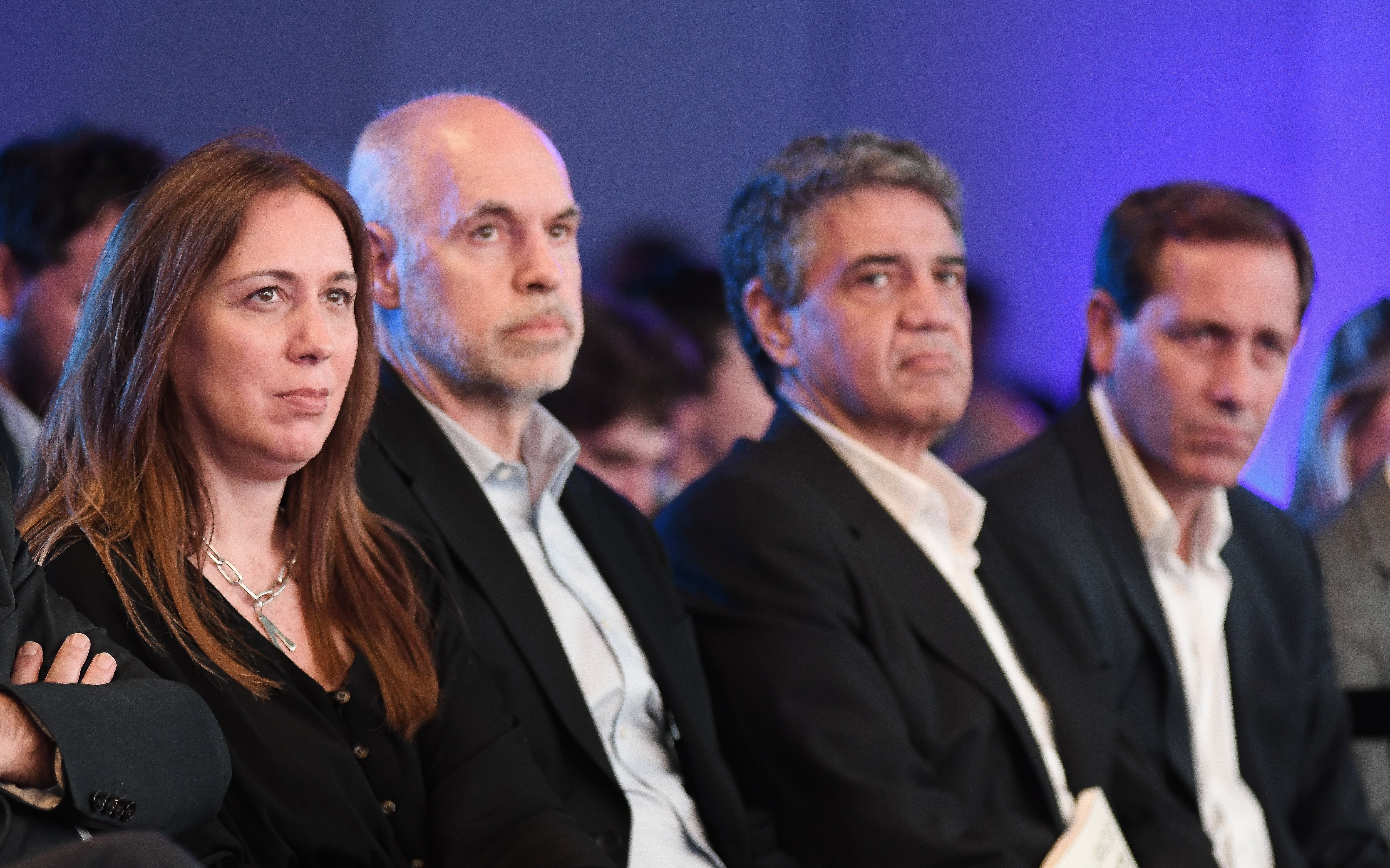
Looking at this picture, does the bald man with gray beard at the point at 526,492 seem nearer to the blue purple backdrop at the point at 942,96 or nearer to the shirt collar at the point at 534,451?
the shirt collar at the point at 534,451

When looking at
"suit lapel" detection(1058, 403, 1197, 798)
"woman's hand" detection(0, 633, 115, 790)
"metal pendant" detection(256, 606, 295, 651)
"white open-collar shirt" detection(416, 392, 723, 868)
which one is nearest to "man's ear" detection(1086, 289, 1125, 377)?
"suit lapel" detection(1058, 403, 1197, 798)

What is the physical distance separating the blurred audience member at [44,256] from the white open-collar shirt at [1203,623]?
2099mm

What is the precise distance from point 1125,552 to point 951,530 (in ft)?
1.42

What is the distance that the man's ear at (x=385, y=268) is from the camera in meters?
2.66

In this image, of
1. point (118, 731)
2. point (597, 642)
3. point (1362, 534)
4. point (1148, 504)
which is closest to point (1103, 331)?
point (1148, 504)

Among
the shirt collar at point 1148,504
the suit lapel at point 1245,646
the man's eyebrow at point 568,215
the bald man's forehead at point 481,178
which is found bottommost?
the suit lapel at point 1245,646

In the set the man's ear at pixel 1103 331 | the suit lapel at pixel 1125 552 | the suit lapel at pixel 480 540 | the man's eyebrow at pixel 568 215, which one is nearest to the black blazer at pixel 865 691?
the suit lapel at pixel 1125 552

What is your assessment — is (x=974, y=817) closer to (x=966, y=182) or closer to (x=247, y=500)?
(x=247, y=500)

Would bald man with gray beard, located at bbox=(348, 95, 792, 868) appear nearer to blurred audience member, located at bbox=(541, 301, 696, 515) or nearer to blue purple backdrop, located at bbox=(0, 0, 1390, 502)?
blue purple backdrop, located at bbox=(0, 0, 1390, 502)

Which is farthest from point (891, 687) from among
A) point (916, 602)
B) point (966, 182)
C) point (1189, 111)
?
point (1189, 111)

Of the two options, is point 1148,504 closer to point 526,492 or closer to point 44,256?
point 526,492

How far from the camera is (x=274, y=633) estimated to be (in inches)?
76.2

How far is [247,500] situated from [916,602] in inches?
48.5

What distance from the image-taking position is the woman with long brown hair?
1799mm
